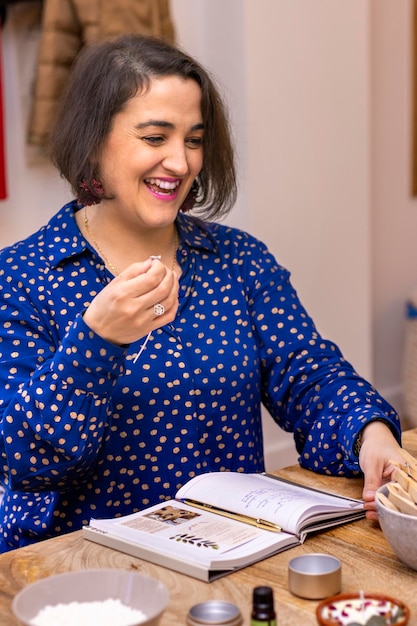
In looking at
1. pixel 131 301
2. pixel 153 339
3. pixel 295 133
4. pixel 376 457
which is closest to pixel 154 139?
pixel 153 339

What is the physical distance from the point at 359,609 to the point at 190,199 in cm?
118

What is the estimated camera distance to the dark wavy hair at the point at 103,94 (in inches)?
73.7

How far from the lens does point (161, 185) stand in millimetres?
1873

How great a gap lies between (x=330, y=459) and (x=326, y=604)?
670 millimetres

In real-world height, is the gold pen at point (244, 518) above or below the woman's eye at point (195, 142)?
below

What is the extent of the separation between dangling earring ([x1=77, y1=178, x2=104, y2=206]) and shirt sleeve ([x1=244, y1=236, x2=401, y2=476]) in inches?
14.9

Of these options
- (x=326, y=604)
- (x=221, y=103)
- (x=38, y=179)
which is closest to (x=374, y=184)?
(x=38, y=179)

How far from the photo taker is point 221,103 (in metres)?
2.07

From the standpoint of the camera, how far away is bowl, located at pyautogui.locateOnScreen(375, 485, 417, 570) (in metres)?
1.29

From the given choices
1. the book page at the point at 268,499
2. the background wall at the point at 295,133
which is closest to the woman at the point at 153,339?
the book page at the point at 268,499

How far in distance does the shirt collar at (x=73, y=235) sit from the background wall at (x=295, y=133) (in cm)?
116

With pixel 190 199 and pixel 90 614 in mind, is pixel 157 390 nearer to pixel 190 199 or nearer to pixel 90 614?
pixel 190 199

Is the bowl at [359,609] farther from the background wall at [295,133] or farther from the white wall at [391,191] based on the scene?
the white wall at [391,191]

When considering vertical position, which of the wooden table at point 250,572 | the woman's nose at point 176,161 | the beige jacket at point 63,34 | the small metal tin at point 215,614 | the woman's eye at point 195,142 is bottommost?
the wooden table at point 250,572
